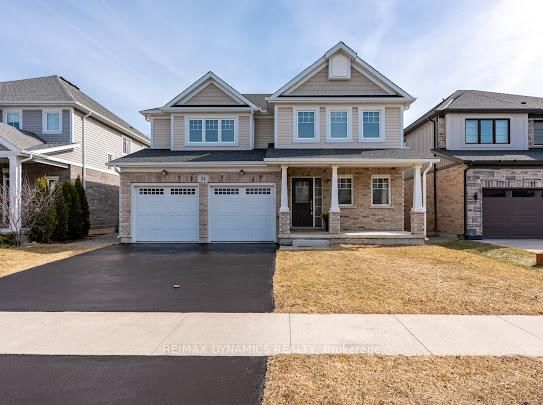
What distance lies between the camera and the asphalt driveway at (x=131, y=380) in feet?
11.4

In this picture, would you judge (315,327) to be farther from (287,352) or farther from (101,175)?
(101,175)

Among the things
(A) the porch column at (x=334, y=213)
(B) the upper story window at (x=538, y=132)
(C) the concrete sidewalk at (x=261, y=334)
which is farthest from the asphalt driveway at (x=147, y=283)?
(B) the upper story window at (x=538, y=132)

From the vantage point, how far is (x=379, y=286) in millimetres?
7559

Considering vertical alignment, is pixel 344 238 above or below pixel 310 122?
below

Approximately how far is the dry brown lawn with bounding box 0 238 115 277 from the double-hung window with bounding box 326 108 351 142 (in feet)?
Result: 34.2

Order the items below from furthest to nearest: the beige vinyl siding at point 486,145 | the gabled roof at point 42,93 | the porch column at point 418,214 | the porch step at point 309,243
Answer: the gabled roof at point 42,93
the beige vinyl siding at point 486,145
the porch column at point 418,214
the porch step at point 309,243

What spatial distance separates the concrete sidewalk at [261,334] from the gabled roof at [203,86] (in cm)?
1240

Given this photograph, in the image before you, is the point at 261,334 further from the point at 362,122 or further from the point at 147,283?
the point at 362,122

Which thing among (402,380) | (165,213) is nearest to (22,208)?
(165,213)

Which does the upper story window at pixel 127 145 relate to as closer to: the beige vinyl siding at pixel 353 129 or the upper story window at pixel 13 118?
the upper story window at pixel 13 118

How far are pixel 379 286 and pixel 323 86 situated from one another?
11.0 m

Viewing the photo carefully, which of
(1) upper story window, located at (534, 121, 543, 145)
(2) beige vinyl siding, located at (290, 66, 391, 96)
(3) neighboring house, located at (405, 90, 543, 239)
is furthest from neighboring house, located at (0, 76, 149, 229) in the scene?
(1) upper story window, located at (534, 121, 543, 145)

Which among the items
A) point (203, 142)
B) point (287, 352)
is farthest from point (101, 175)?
point (287, 352)

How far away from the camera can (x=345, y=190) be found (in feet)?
53.6
